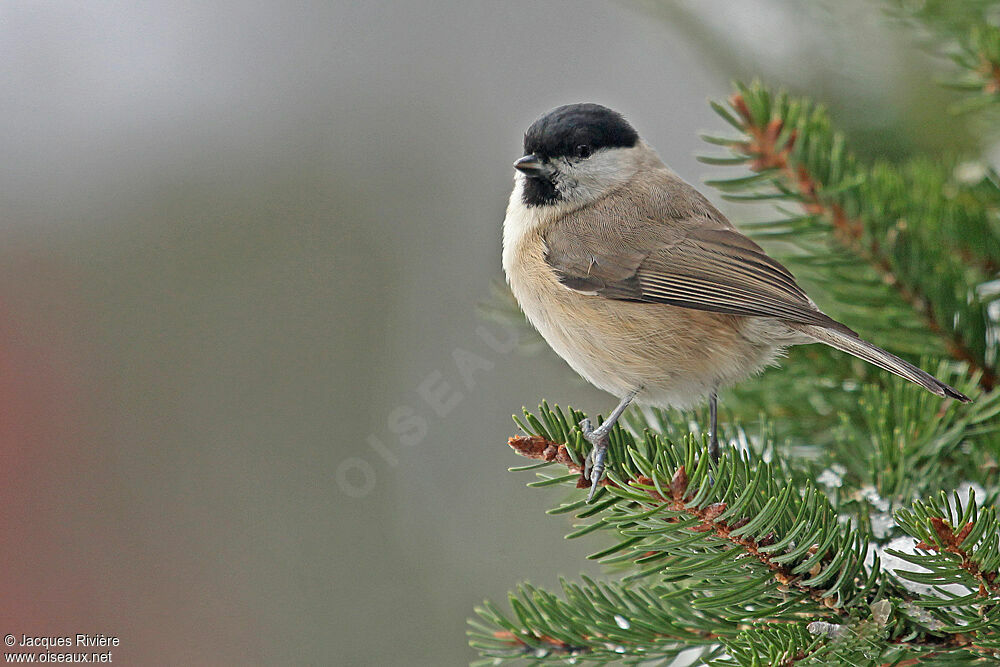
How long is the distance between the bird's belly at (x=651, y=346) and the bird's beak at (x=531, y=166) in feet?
1.17

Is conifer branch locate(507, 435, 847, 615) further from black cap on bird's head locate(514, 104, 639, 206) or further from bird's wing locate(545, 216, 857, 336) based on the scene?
black cap on bird's head locate(514, 104, 639, 206)

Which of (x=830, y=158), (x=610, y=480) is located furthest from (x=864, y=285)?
(x=610, y=480)

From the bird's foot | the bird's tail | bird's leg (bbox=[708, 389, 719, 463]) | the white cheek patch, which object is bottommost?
bird's leg (bbox=[708, 389, 719, 463])

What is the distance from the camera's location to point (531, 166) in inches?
76.5

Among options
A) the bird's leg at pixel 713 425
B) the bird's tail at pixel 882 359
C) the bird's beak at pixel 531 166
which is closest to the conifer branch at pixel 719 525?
the bird's tail at pixel 882 359

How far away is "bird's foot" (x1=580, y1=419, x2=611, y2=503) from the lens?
114 centimetres

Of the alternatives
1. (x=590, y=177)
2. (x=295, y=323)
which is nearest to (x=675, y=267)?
(x=590, y=177)

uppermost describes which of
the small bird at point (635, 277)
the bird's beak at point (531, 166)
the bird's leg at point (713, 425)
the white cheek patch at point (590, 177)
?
the bird's beak at point (531, 166)

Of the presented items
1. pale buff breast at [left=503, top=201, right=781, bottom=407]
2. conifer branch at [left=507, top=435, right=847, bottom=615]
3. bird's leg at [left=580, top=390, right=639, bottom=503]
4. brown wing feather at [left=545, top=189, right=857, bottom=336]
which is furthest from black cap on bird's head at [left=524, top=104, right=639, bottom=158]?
conifer branch at [left=507, top=435, right=847, bottom=615]

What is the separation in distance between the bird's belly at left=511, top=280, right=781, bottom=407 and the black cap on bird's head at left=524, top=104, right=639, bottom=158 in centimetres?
39

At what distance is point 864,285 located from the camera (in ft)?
4.99

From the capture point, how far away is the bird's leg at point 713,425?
59.0 inches

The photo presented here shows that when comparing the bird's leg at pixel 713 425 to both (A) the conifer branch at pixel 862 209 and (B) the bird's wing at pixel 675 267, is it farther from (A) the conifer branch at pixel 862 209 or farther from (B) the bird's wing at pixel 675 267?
(A) the conifer branch at pixel 862 209

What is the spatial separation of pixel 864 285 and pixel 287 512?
9.68 ft
